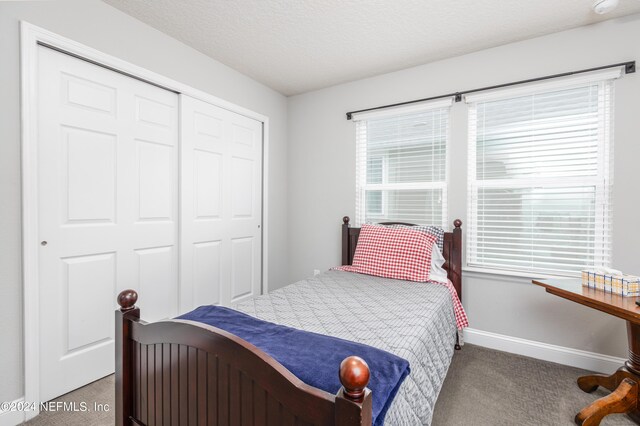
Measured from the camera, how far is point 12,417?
164 centimetres

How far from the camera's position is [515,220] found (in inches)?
99.5

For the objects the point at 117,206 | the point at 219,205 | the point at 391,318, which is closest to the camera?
the point at 391,318

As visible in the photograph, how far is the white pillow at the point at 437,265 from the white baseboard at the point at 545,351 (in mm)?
603

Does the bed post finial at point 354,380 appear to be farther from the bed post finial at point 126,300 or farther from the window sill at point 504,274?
the window sill at point 504,274

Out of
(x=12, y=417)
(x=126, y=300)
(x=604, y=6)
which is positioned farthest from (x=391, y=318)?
(x=604, y=6)

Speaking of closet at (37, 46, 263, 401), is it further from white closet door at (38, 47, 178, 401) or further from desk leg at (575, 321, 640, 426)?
desk leg at (575, 321, 640, 426)

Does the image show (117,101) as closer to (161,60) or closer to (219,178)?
(161,60)

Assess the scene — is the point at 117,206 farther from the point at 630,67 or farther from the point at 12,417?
the point at 630,67

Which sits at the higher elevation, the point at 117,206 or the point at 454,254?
the point at 117,206

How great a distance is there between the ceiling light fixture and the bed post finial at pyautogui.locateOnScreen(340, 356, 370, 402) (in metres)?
2.70

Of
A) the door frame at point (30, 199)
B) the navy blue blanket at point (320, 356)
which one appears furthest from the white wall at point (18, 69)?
the navy blue blanket at point (320, 356)

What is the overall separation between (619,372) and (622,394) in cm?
23

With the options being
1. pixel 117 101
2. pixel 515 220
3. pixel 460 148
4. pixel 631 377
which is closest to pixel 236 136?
pixel 117 101

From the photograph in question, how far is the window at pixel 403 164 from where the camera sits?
2.84 metres
